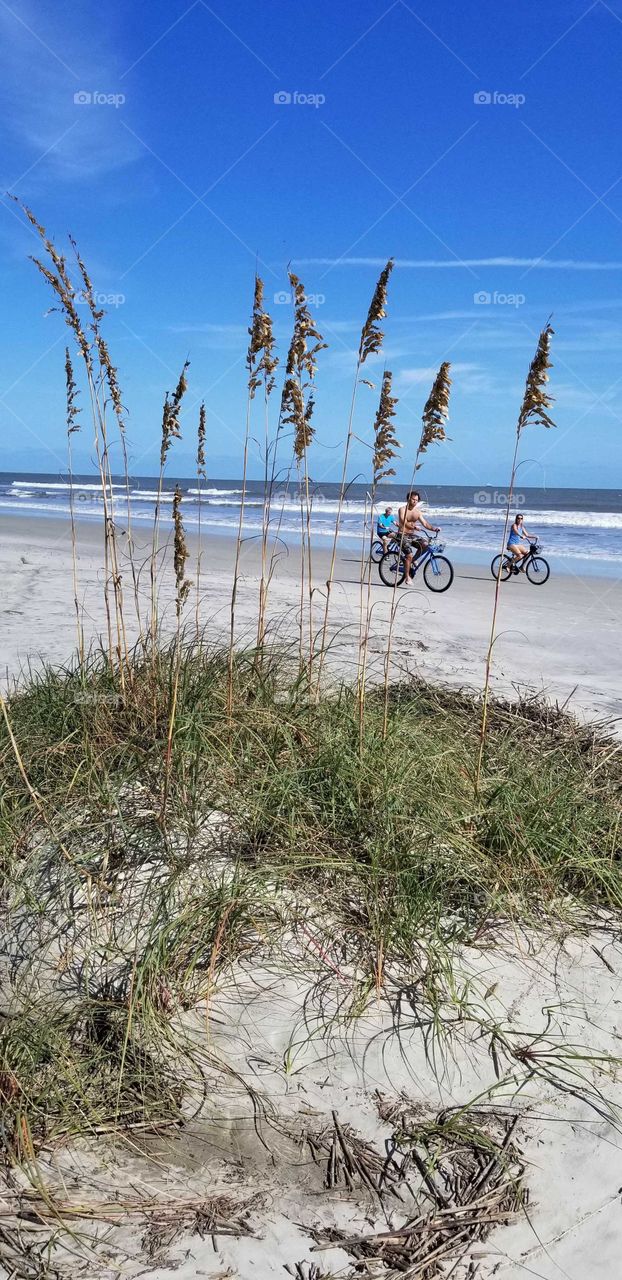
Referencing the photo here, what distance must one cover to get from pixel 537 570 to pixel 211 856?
1382 centimetres

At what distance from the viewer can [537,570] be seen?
51.4ft

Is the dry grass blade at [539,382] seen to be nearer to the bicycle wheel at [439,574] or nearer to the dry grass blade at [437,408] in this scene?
the dry grass blade at [437,408]

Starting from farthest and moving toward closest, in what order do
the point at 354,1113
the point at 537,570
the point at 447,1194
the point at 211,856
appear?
the point at 537,570 < the point at 211,856 < the point at 354,1113 < the point at 447,1194

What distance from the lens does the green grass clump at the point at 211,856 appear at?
85.3 inches

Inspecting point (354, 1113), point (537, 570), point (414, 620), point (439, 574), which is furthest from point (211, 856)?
point (537, 570)

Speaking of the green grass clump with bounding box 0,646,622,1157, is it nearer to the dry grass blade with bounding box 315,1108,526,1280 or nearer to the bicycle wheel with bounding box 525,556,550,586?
the dry grass blade with bounding box 315,1108,526,1280

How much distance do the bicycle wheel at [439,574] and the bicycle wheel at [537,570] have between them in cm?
231

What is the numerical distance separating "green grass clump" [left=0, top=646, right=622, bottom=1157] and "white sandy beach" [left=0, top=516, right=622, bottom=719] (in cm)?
Answer: 81

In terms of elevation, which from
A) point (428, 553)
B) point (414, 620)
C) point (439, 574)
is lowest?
point (414, 620)

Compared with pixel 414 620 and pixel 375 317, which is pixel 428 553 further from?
pixel 375 317

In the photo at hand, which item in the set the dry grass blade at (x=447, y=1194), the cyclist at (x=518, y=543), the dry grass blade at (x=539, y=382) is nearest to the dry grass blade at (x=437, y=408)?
the dry grass blade at (x=539, y=382)

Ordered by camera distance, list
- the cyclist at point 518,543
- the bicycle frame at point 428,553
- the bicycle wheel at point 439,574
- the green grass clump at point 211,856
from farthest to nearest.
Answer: the cyclist at point 518,543 → the bicycle wheel at point 439,574 → the bicycle frame at point 428,553 → the green grass clump at point 211,856

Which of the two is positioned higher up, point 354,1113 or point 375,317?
point 375,317

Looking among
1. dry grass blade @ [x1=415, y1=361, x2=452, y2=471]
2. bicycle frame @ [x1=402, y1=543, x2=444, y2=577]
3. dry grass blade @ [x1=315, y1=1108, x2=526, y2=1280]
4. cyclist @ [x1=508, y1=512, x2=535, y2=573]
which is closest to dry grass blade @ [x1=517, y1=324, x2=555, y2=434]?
dry grass blade @ [x1=415, y1=361, x2=452, y2=471]
